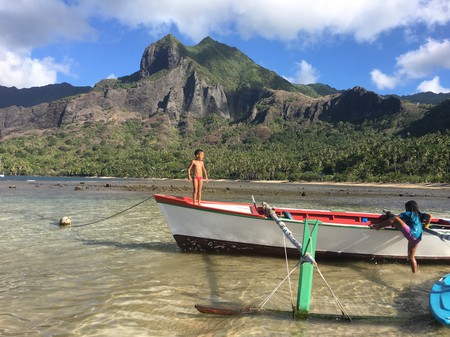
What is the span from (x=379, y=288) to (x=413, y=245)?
212 centimetres

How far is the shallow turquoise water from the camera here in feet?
21.1

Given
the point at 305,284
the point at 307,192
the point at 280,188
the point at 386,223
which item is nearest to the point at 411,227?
the point at 386,223

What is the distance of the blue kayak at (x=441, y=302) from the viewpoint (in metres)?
6.38

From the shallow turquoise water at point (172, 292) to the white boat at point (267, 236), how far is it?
0.38 metres

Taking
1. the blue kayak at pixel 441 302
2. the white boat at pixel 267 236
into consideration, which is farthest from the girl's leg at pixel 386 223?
the blue kayak at pixel 441 302

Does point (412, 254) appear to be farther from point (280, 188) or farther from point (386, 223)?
point (280, 188)

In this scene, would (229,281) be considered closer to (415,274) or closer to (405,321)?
(405,321)

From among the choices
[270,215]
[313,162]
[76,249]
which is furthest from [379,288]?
[313,162]

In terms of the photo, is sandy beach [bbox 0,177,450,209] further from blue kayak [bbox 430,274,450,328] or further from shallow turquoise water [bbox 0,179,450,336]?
blue kayak [bbox 430,274,450,328]

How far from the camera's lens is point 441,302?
676 centimetres

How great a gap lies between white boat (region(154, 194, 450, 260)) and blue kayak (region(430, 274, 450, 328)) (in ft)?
11.1

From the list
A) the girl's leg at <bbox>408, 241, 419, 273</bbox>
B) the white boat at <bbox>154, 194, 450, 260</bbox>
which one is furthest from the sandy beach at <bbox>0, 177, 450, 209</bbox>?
the girl's leg at <bbox>408, 241, 419, 273</bbox>

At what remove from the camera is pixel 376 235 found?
1077 cm

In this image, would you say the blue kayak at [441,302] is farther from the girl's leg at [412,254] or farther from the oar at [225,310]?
the oar at [225,310]
